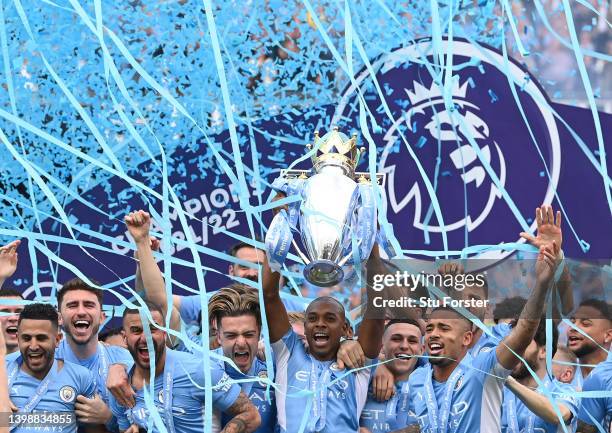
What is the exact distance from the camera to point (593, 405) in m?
5.70

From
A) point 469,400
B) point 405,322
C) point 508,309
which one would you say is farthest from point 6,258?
point 508,309

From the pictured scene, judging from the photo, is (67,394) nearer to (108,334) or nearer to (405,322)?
(108,334)

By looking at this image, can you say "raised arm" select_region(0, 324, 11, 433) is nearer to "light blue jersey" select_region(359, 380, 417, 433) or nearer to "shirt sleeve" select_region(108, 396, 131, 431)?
"shirt sleeve" select_region(108, 396, 131, 431)

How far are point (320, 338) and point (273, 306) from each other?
0.21 m

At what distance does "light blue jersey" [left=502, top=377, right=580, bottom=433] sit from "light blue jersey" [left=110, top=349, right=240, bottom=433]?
0.99 m

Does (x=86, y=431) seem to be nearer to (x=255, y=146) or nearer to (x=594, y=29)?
(x=255, y=146)

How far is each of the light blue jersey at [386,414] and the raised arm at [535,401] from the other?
441mm

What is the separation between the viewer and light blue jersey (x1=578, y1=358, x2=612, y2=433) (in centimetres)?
566

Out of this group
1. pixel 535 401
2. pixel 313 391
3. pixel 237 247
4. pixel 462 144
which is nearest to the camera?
pixel 535 401

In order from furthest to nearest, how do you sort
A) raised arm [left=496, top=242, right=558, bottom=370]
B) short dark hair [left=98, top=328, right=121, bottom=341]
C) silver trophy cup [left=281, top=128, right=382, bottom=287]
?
short dark hair [left=98, top=328, right=121, bottom=341]
silver trophy cup [left=281, top=128, right=382, bottom=287]
raised arm [left=496, top=242, right=558, bottom=370]

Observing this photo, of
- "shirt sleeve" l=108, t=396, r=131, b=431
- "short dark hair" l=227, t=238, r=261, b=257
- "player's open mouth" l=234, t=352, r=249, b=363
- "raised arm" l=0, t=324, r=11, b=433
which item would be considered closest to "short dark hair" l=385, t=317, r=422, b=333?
"player's open mouth" l=234, t=352, r=249, b=363

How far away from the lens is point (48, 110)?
6.71 m

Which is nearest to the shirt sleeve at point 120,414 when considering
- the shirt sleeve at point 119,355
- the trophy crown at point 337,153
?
the shirt sleeve at point 119,355

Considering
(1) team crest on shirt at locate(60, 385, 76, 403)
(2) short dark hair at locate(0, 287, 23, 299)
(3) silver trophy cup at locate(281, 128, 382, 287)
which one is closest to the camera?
(3) silver trophy cup at locate(281, 128, 382, 287)
